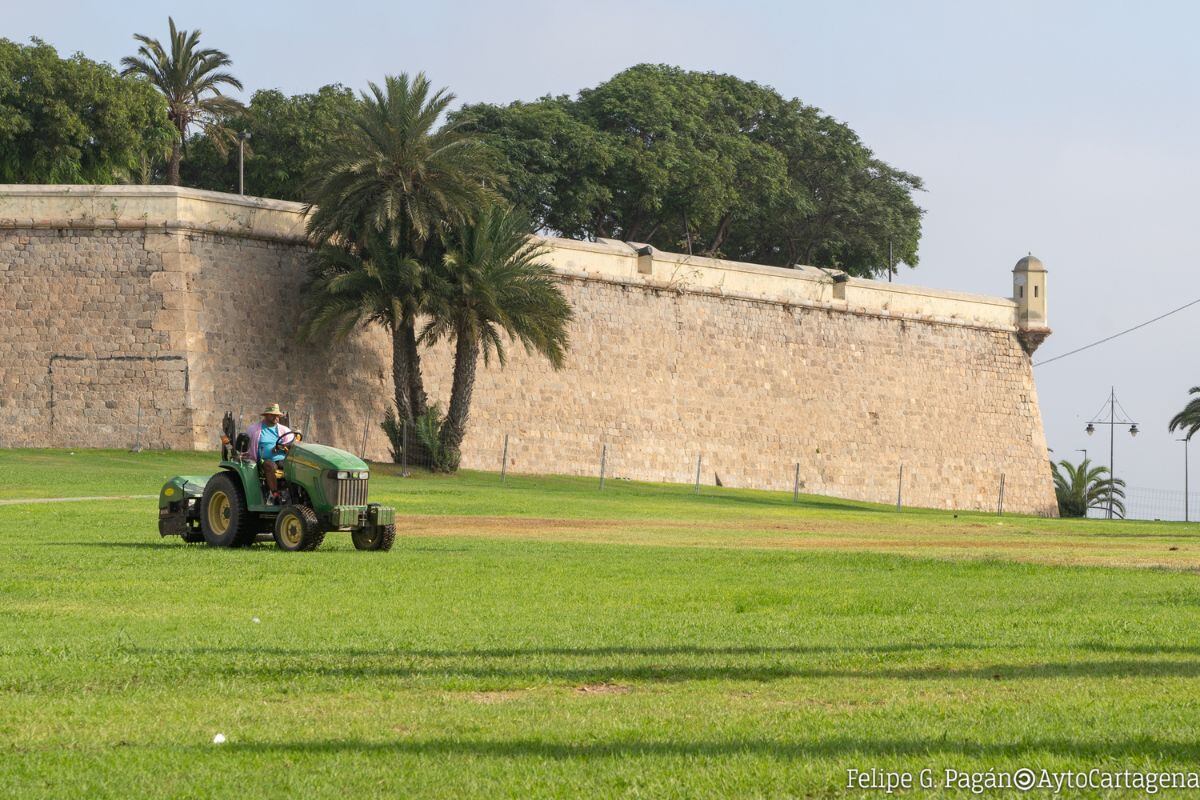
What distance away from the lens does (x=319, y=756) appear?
22.1 feet

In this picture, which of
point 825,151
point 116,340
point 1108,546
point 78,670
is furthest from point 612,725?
point 825,151

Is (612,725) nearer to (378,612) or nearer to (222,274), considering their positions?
(378,612)

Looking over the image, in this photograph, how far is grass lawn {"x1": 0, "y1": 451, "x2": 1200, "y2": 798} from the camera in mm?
6555

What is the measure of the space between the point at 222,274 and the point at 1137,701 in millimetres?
35506

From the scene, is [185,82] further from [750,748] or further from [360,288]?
[750,748]

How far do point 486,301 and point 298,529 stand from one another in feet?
75.8

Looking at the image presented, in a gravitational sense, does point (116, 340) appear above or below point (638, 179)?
below

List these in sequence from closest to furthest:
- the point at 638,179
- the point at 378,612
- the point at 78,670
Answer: the point at 78,670, the point at 378,612, the point at 638,179

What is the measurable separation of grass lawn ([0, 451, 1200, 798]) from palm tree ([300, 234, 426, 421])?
68.6 feet

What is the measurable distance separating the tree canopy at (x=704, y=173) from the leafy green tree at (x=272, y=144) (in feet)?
19.6

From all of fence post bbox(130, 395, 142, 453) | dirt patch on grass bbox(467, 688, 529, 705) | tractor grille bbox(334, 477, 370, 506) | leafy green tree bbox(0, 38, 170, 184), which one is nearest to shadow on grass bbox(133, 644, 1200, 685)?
dirt patch on grass bbox(467, 688, 529, 705)

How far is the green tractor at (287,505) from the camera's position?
17.9 meters

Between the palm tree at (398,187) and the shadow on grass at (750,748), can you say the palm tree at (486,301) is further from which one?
the shadow on grass at (750,748)

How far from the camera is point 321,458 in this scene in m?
17.9
